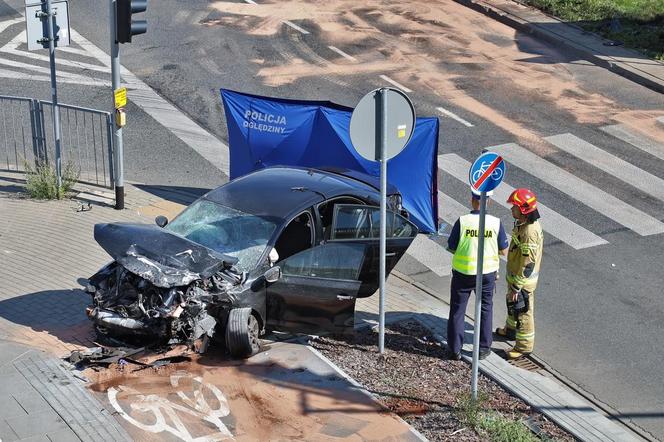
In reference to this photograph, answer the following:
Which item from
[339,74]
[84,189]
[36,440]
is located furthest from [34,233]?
[339,74]

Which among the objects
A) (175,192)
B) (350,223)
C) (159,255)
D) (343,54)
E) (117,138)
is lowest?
(175,192)

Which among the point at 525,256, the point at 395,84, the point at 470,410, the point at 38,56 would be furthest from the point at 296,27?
the point at 470,410

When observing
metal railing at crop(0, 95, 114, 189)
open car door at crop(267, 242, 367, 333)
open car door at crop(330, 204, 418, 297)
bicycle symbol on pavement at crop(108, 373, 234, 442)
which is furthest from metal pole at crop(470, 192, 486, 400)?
metal railing at crop(0, 95, 114, 189)

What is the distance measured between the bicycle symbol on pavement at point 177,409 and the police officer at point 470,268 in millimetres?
2628

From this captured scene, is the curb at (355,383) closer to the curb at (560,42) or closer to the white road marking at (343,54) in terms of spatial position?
the curb at (560,42)

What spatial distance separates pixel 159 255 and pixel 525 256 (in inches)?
152

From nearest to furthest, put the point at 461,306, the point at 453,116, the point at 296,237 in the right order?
the point at 461,306
the point at 296,237
the point at 453,116

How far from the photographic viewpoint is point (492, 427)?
28.3ft

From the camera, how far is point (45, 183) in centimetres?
1412

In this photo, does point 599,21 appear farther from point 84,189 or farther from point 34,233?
point 34,233

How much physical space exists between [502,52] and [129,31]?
11.2 meters

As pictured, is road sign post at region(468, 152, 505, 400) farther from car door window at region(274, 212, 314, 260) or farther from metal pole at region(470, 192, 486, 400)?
car door window at region(274, 212, 314, 260)

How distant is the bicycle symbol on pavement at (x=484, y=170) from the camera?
28.7 feet

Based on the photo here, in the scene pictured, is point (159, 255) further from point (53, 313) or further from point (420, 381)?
point (420, 381)
